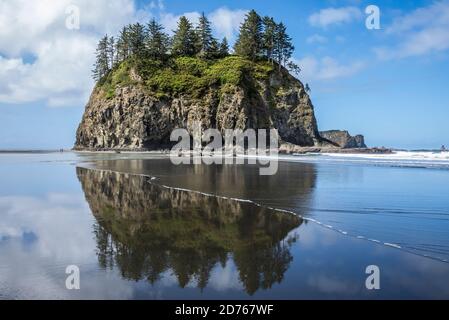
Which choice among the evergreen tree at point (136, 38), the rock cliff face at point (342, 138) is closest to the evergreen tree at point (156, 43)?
the evergreen tree at point (136, 38)

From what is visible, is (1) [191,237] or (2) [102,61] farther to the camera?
(2) [102,61]

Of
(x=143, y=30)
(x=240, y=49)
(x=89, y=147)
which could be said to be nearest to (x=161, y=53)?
(x=143, y=30)

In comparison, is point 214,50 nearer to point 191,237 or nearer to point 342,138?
point 342,138

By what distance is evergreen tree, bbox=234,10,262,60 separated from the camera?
339ft

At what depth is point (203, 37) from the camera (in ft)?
339

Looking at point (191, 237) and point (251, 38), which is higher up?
point (251, 38)

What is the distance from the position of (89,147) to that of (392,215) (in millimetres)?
95857

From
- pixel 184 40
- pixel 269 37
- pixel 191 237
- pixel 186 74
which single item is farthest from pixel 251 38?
pixel 191 237

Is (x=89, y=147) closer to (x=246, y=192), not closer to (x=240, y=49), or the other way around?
(x=240, y=49)

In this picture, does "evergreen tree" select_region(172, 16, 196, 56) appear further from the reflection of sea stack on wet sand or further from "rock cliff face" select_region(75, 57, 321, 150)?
the reflection of sea stack on wet sand

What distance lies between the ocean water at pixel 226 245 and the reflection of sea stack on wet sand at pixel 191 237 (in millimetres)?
25

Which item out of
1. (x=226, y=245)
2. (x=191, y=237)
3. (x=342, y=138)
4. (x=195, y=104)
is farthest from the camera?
(x=342, y=138)

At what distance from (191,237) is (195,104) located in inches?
2983

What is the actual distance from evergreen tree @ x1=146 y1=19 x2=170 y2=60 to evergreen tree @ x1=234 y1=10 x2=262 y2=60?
780 inches
